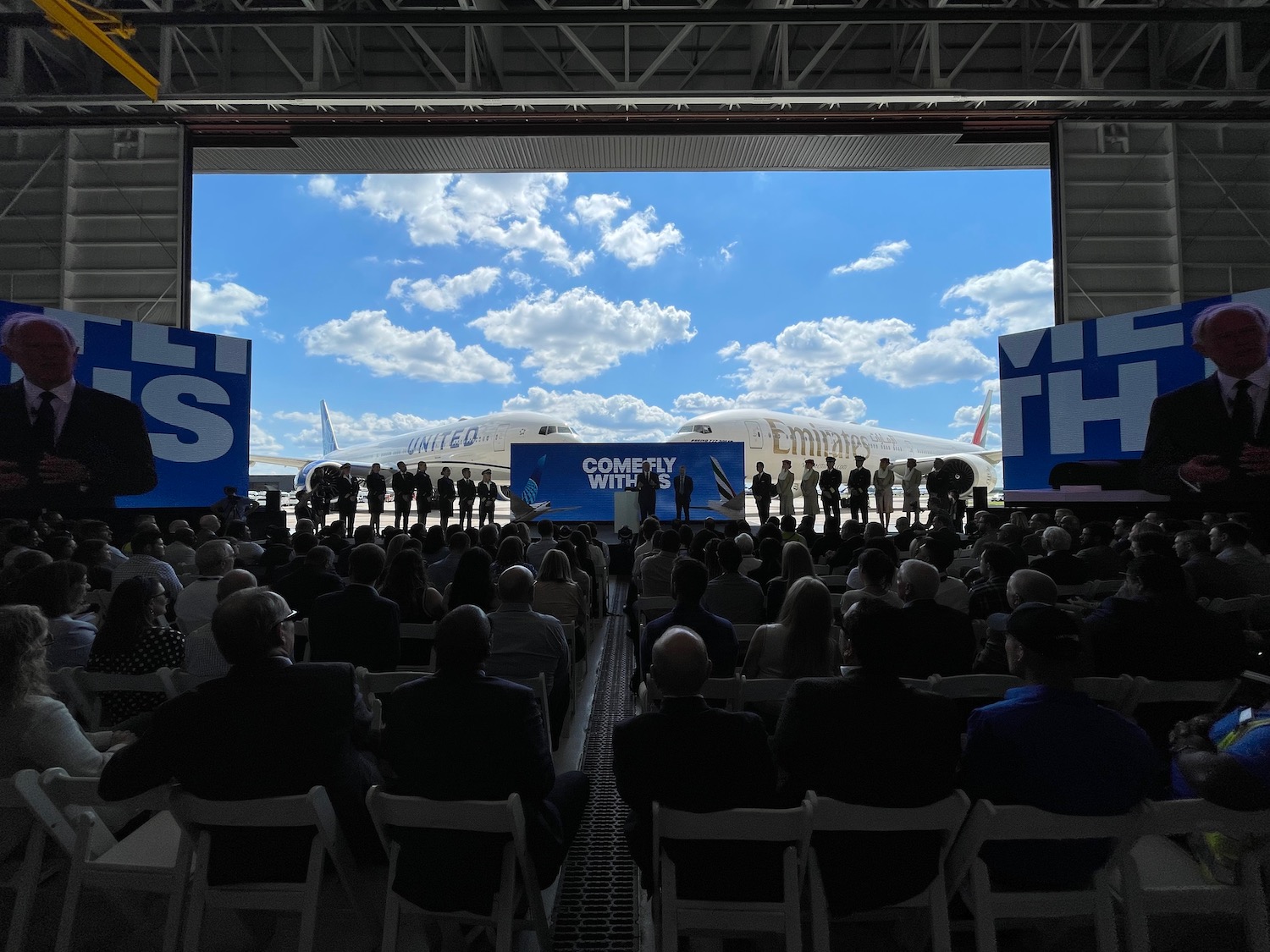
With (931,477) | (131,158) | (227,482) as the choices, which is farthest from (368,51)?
(931,477)

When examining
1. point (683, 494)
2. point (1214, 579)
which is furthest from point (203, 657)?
point (683, 494)

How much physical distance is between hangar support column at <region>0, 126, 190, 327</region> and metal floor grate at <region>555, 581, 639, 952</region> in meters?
13.3

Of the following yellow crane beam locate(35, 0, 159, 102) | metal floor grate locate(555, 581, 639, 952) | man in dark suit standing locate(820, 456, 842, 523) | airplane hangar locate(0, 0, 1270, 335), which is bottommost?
metal floor grate locate(555, 581, 639, 952)

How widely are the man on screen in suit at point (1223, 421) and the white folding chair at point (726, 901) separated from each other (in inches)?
433

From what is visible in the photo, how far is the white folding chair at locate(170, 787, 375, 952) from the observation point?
5.60 feet

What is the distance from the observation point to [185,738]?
182 cm

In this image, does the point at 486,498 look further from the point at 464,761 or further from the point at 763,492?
the point at 464,761

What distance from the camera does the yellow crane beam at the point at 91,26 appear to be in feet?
22.5

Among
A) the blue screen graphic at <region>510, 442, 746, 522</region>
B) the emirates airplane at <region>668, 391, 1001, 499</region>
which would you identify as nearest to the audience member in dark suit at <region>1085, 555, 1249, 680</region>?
the blue screen graphic at <region>510, 442, 746, 522</region>

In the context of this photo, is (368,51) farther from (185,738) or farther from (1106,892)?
(1106,892)

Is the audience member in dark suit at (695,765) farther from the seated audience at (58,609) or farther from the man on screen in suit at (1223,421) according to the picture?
the man on screen in suit at (1223,421)

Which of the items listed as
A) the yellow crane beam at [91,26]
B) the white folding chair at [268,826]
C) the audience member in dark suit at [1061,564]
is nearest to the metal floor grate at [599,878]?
the white folding chair at [268,826]

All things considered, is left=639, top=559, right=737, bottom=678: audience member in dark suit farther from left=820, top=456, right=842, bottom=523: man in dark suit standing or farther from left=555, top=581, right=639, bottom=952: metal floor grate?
left=820, top=456, right=842, bottom=523: man in dark suit standing

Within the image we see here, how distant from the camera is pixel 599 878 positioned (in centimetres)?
261
